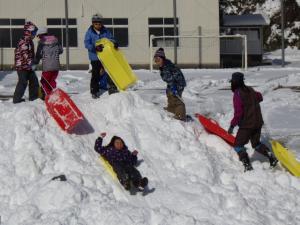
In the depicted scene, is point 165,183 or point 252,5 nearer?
point 165,183

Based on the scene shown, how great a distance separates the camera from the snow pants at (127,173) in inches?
253

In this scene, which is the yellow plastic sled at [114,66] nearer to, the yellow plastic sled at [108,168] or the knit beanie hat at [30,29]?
the knit beanie hat at [30,29]

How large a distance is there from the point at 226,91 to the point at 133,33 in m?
11.1

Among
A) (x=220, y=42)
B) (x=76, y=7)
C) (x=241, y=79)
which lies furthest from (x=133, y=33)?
(x=241, y=79)

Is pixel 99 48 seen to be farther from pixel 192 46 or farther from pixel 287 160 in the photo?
pixel 192 46

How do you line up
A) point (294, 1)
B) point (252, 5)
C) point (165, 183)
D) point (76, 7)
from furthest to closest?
point (252, 5)
point (294, 1)
point (76, 7)
point (165, 183)

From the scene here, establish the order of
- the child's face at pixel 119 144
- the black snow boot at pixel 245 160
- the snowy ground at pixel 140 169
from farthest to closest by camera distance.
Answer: the black snow boot at pixel 245 160 < the child's face at pixel 119 144 < the snowy ground at pixel 140 169

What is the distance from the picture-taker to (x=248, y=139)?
7.44 metres

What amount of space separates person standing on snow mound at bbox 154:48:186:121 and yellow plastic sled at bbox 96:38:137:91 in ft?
2.34

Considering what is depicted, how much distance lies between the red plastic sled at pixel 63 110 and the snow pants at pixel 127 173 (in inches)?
44.0

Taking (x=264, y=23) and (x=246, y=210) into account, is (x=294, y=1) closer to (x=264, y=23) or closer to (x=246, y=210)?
(x=264, y=23)

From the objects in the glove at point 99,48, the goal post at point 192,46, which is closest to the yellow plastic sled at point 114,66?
the glove at point 99,48

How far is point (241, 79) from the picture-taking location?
734cm

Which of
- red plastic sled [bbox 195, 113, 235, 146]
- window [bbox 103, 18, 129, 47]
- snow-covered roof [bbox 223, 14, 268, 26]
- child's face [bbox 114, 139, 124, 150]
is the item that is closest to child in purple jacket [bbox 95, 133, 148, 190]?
child's face [bbox 114, 139, 124, 150]
